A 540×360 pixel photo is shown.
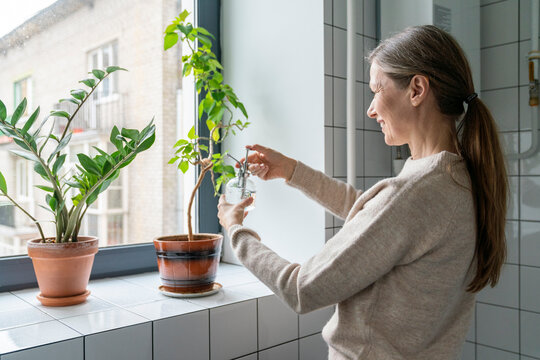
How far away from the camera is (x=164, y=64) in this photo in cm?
163

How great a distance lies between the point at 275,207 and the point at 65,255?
0.65 m

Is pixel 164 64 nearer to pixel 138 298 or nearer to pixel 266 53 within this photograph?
pixel 266 53

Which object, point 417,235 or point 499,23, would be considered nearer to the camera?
point 417,235

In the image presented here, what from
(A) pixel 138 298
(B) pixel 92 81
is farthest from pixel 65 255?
(B) pixel 92 81

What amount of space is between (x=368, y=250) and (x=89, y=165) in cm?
68

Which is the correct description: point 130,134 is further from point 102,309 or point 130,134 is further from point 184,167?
point 102,309

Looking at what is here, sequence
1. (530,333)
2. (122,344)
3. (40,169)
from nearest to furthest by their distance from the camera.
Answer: (122,344)
(40,169)
(530,333)

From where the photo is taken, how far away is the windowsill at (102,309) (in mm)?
941

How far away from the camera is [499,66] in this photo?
4.62 ft

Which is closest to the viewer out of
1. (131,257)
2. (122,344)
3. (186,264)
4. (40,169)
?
(122,344)

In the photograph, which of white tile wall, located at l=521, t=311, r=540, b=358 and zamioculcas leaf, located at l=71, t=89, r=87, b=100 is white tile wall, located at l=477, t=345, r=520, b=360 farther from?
zamioculcas leaf, located at l=71, t=89, r=87, b=100

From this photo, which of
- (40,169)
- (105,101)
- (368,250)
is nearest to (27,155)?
(40,169)

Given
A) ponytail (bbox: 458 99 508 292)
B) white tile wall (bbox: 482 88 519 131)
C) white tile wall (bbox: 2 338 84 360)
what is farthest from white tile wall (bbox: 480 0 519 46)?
white tile wall (bbox: 2 338 84 360)

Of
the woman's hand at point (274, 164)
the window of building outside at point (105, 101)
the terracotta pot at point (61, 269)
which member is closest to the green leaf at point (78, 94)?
the window of building outside at point (105, 101)
